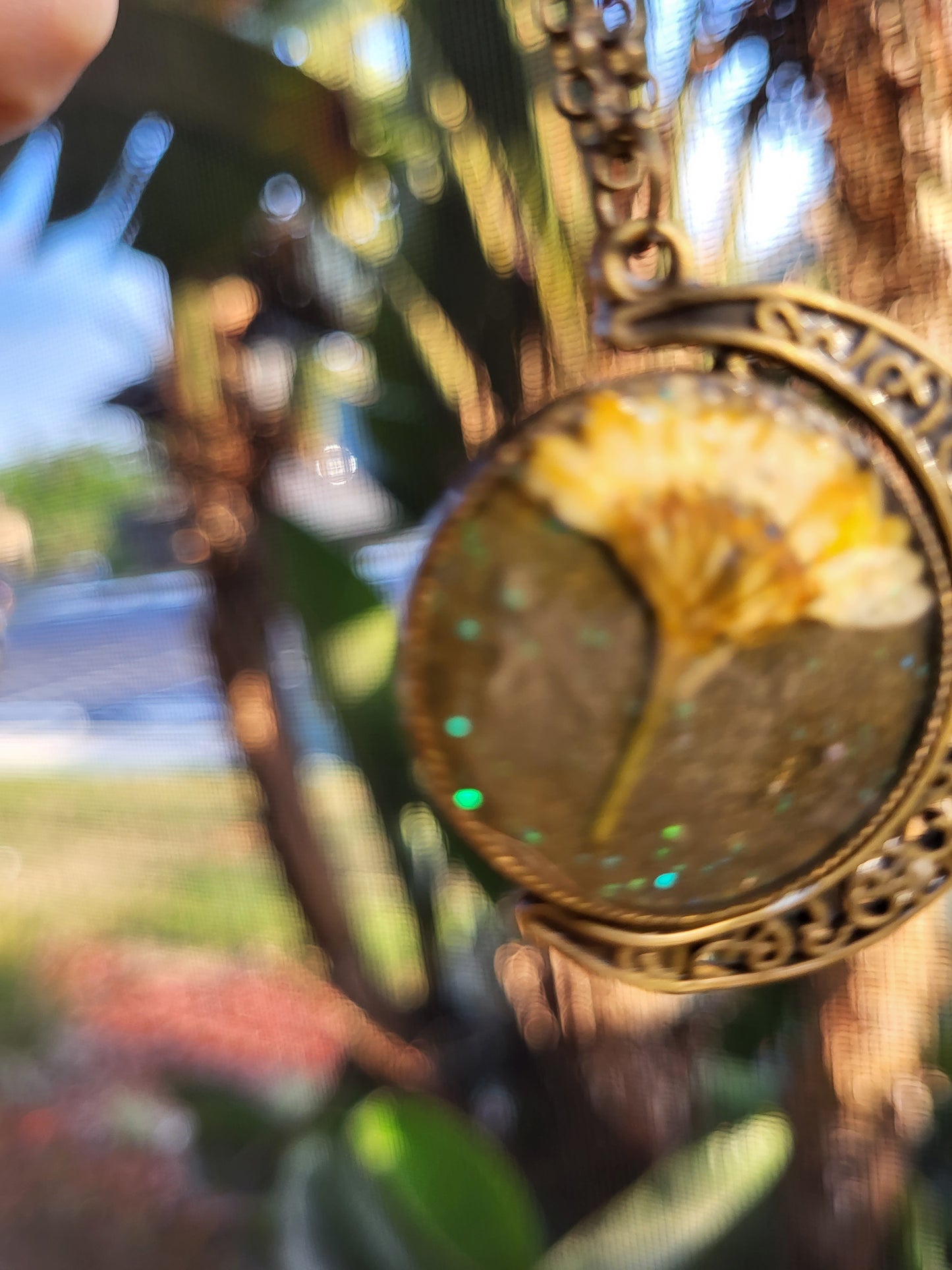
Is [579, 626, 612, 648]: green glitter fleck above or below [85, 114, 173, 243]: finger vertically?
below

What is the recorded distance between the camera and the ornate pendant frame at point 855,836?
0.19 m

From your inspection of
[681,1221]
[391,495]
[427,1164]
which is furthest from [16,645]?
[681,1221]

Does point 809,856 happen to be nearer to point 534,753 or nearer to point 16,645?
point 534,753

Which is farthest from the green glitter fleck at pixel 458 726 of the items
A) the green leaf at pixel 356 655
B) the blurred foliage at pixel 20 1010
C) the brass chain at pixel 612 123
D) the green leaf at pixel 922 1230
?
the blurred foliage at pixel 20 1010

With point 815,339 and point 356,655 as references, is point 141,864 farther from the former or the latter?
point 815,339

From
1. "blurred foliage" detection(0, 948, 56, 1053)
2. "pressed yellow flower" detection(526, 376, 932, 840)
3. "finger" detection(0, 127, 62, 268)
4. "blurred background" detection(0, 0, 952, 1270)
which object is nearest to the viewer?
"pressed yellow flower" detection(526, 376, 932, 840)

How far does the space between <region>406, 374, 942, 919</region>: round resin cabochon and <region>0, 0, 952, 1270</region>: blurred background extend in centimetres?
15

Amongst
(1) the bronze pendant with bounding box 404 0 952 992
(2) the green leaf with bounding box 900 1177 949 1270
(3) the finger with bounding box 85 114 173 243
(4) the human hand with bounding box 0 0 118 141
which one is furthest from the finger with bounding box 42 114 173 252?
(2) the green leaf with bounding box 900 1177 949 1270

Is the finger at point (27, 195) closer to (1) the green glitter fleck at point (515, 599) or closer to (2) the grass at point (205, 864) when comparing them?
(2) the grass at point (205, 864)

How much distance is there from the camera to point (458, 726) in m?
0.19

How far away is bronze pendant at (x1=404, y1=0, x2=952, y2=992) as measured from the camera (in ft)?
0.59

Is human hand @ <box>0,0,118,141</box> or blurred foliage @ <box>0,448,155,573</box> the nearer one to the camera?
human hand @ <box>0,0,118,141</box>

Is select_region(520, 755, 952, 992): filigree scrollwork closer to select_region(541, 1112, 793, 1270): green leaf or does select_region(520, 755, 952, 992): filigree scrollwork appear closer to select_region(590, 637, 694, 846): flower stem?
select_region(590, 637, 694, 846): flower stem

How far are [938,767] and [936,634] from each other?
0.04 meters
